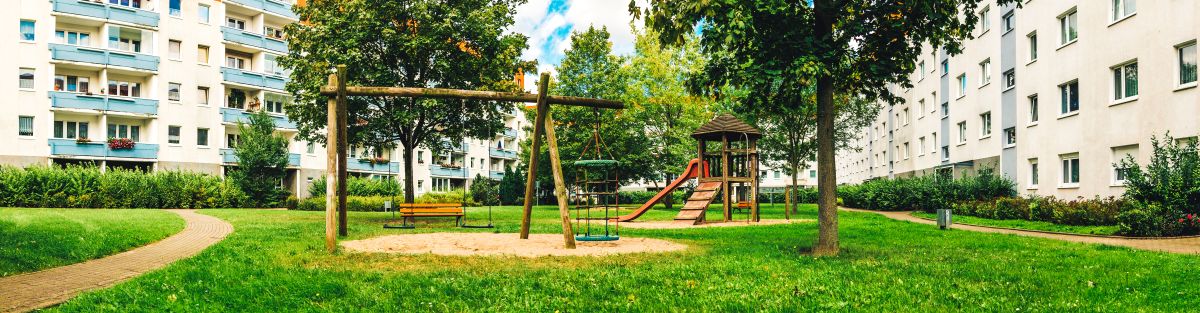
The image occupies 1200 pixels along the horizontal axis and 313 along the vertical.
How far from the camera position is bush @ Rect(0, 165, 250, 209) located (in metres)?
33.6

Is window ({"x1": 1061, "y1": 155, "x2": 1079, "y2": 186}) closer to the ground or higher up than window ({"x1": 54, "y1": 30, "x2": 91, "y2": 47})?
closer to the ground

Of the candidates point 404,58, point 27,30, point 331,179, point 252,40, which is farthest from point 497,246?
point 252,40

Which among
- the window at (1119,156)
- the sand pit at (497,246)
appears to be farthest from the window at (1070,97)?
the sand pit at (497,246)

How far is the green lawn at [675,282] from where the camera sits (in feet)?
23.8

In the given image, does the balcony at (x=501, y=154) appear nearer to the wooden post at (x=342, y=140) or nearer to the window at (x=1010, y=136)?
the window at (x=1010, y=136)

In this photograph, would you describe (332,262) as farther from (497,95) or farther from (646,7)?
(646,7)

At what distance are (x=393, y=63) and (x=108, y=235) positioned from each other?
10.4 meters

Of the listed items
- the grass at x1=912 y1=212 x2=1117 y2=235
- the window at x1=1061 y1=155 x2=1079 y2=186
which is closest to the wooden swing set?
the grass at x1=912 y1=212 x2=1117 y2=235

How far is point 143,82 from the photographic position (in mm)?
46281

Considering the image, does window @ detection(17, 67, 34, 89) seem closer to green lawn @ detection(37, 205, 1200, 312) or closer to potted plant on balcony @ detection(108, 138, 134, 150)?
potted plant on balcony @ detection(108, 138, 134, 150)

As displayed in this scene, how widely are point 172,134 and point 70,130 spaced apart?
5262mm

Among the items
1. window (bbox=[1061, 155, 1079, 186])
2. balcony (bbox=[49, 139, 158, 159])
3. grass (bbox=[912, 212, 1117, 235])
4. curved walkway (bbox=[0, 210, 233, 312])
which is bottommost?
grass (bbox=[912, 212, 1117, 235])

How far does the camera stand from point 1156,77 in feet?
74.3

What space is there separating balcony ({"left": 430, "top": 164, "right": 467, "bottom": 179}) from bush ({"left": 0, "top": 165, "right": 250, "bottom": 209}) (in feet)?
108
